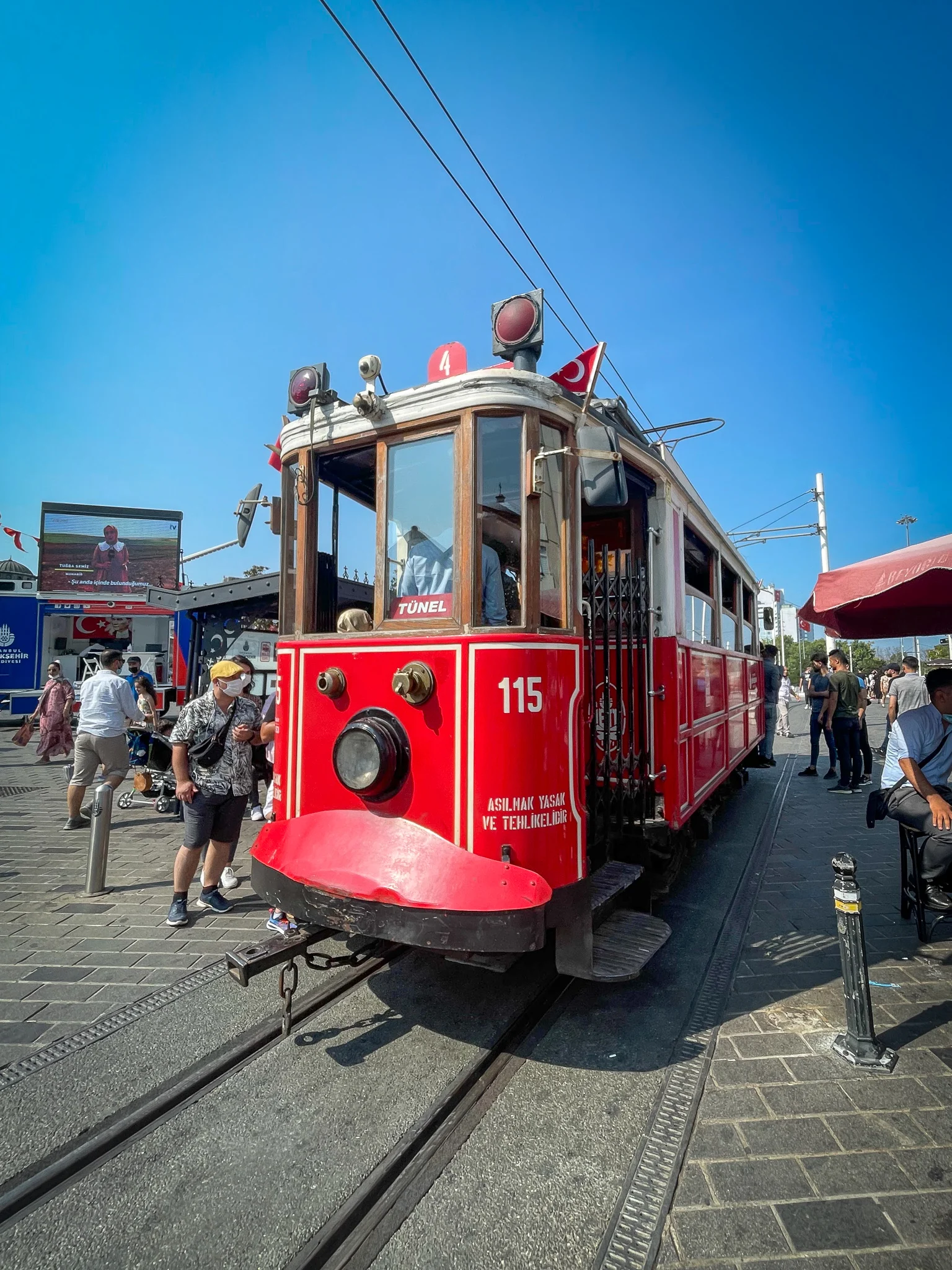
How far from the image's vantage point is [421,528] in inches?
133

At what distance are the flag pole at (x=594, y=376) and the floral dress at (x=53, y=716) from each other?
967cm

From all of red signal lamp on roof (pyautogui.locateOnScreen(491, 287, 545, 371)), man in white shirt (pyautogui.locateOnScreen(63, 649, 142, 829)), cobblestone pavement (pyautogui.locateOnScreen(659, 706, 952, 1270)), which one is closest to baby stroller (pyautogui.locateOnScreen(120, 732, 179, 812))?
man in white shirt (pyautogui.locateOnScreen(63, 649, 142, 829))

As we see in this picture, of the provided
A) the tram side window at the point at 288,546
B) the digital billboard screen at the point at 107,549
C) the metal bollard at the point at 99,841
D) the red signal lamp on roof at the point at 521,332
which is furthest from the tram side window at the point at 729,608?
the digital billboard screen at the point at 107,549

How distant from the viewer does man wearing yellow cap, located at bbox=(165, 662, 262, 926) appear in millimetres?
4531

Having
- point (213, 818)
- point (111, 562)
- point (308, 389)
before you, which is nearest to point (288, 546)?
point (308, 389)

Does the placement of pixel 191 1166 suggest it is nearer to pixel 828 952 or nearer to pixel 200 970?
pixel 200 970

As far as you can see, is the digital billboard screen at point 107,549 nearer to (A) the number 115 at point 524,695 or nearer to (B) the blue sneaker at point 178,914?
(B) the blue sneaker at point 178,914

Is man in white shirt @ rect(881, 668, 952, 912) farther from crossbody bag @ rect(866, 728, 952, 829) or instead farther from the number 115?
the number 115

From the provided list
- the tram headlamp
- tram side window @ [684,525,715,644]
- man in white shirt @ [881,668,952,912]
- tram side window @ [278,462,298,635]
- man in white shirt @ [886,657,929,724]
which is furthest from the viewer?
man in white shirt @ [886,657,929,724]

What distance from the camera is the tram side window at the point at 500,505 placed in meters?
3.20

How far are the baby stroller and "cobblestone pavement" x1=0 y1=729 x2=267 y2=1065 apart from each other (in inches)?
23.0

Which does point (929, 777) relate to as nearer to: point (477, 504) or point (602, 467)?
point (602, 467)

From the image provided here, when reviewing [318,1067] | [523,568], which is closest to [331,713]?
[523,568]

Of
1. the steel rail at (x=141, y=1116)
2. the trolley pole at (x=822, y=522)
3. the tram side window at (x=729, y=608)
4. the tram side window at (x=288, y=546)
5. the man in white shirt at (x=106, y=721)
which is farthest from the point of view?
the trolley pole at (x=822, y=522)
